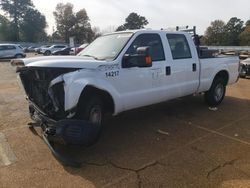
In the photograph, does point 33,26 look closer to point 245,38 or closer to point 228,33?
point 228,33

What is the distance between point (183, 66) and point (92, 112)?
258cm

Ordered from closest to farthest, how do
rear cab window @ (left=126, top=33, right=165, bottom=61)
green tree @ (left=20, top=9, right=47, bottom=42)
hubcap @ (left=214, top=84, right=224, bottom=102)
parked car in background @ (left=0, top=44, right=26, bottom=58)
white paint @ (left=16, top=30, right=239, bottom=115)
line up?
white paint @ (left=16, top=30, right=239, bottom=115) < rear cab window @ (left=126, top=33, right=165, bottom=61) < hubcap @ (left=214, top=84, right=224, bottom=102) < parked car in background @ (left=0, top=44, right=26, bottom=58) < green tree @ (left=20, top=9, right=47, bottom=42)

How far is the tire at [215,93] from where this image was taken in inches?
304

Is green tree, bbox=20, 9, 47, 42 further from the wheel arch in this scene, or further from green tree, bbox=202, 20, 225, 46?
the wheel arch

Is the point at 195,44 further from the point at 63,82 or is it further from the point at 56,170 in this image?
the point at 56,170

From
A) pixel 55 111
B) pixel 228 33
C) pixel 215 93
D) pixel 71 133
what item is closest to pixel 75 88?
pixel 55 111

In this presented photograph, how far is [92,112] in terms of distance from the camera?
4859mm

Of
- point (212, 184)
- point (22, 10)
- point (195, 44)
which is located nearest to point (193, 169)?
point (212, 184)

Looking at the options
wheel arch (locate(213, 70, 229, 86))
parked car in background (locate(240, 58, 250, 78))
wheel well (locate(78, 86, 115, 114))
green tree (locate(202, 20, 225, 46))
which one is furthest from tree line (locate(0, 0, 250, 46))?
wheel well (locate(78, 86, 115, 114))

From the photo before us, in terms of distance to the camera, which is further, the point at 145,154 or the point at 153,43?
the point at 153,43

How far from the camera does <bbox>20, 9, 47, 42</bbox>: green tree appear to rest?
249 ft

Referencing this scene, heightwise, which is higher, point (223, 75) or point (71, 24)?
point (71, 24)

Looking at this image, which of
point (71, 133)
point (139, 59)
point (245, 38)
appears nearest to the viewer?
point (71, 133)

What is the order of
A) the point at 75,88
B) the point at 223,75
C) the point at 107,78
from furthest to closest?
1. the point at 223,75
2. the point at 107,78
3. the point at 75,88
